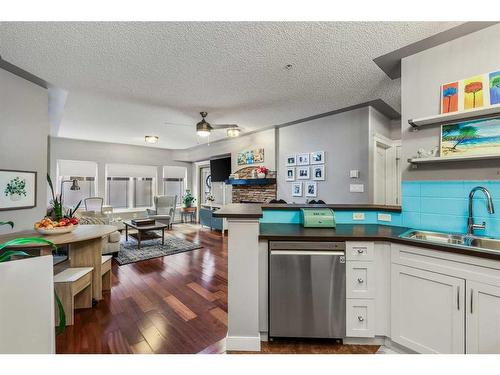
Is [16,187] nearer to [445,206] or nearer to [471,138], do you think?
[445,206]

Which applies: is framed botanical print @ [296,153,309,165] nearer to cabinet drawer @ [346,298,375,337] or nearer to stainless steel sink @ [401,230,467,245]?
stainless steel sink @ [401,230,467,245]

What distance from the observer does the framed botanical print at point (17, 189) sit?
7.38ft

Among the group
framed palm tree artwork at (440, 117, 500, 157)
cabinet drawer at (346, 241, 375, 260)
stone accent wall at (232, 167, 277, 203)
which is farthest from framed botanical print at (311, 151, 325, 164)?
cabinet drawer at (346, 241, 375, 260)

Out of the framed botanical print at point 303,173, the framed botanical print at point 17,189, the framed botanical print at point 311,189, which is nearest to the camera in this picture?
the framed botanical print at point 17,189

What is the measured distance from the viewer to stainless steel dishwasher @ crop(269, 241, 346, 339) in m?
1.60

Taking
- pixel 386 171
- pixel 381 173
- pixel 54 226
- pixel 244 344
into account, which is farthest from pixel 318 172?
pixel 54 226

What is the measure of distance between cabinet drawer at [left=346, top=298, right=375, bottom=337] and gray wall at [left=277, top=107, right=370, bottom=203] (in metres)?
2.07

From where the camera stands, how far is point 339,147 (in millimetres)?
3652

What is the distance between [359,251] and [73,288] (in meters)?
2.50

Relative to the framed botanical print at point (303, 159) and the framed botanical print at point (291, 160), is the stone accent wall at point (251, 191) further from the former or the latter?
the framed botanical print at point (303, 159)

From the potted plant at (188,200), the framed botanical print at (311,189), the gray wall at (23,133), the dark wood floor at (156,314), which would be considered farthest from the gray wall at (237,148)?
the gray wall at (23,133)
